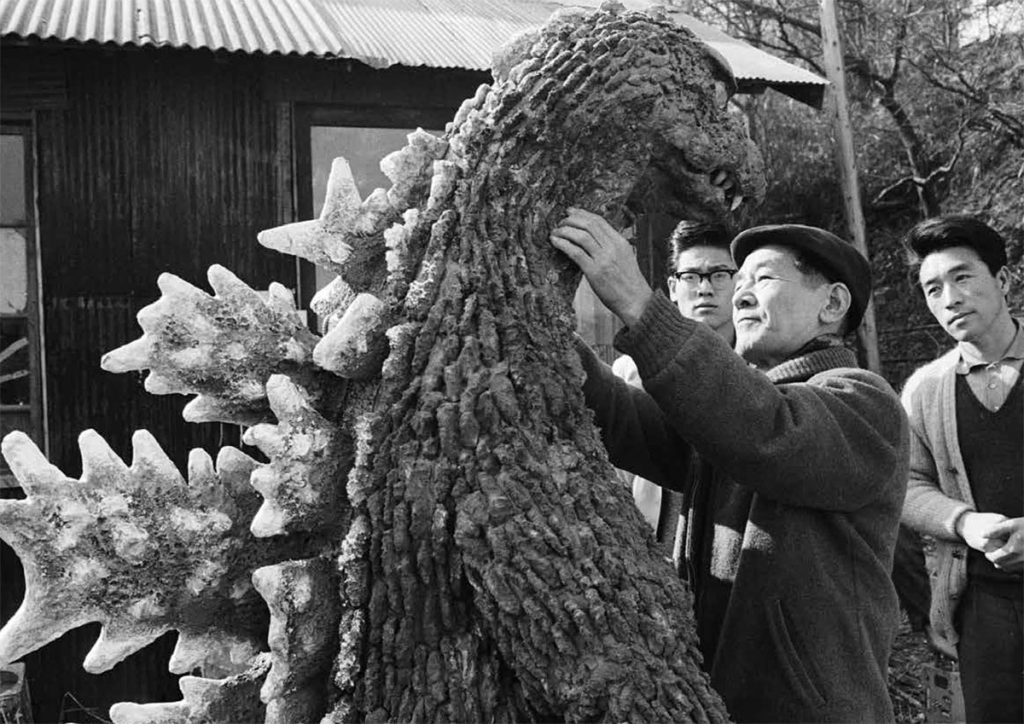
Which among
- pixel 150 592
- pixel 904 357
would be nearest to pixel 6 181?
pixel 150 592

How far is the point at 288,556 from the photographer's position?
141 cm

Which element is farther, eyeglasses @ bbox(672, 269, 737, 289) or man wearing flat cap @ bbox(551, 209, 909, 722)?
eyeglasses @ bbox(672, 269, 737, 289)

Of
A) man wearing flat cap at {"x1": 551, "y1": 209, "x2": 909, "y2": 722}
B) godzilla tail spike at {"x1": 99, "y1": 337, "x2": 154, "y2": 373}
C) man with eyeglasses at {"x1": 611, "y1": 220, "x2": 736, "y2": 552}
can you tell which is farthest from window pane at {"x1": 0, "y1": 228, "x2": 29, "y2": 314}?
man wearing flat cap at {"x1": 551, "y1": 209, "x2": 909, "y2": 722}

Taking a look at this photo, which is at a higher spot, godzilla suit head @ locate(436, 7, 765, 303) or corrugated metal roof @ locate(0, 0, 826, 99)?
corrugated metal roof @ locate(0, 0, 826, 99)

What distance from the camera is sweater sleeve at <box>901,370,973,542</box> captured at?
300 centimetres

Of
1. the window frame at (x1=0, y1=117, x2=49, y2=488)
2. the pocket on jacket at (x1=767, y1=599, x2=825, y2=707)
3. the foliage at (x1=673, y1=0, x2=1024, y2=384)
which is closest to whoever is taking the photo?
the pocket on jacket at (x1=767, y1=599, x2=825, y2=707)

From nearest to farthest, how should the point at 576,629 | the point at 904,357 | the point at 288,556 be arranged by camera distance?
the point at 576,629, the point at 288,556, the point at 904,357

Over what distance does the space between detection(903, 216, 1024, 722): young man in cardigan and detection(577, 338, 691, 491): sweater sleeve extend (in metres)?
1.45

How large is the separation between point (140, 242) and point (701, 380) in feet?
13.5

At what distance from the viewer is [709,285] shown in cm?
317

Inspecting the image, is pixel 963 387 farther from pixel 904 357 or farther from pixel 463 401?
pixel 904 357

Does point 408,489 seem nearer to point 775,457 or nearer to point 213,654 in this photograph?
point 213,654

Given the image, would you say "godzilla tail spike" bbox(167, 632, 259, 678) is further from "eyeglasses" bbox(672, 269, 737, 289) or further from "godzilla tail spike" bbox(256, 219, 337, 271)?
"eyeglasses" bbox(672, 269, 737, 289)

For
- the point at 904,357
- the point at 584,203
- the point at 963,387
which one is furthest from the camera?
the point at 904,357
